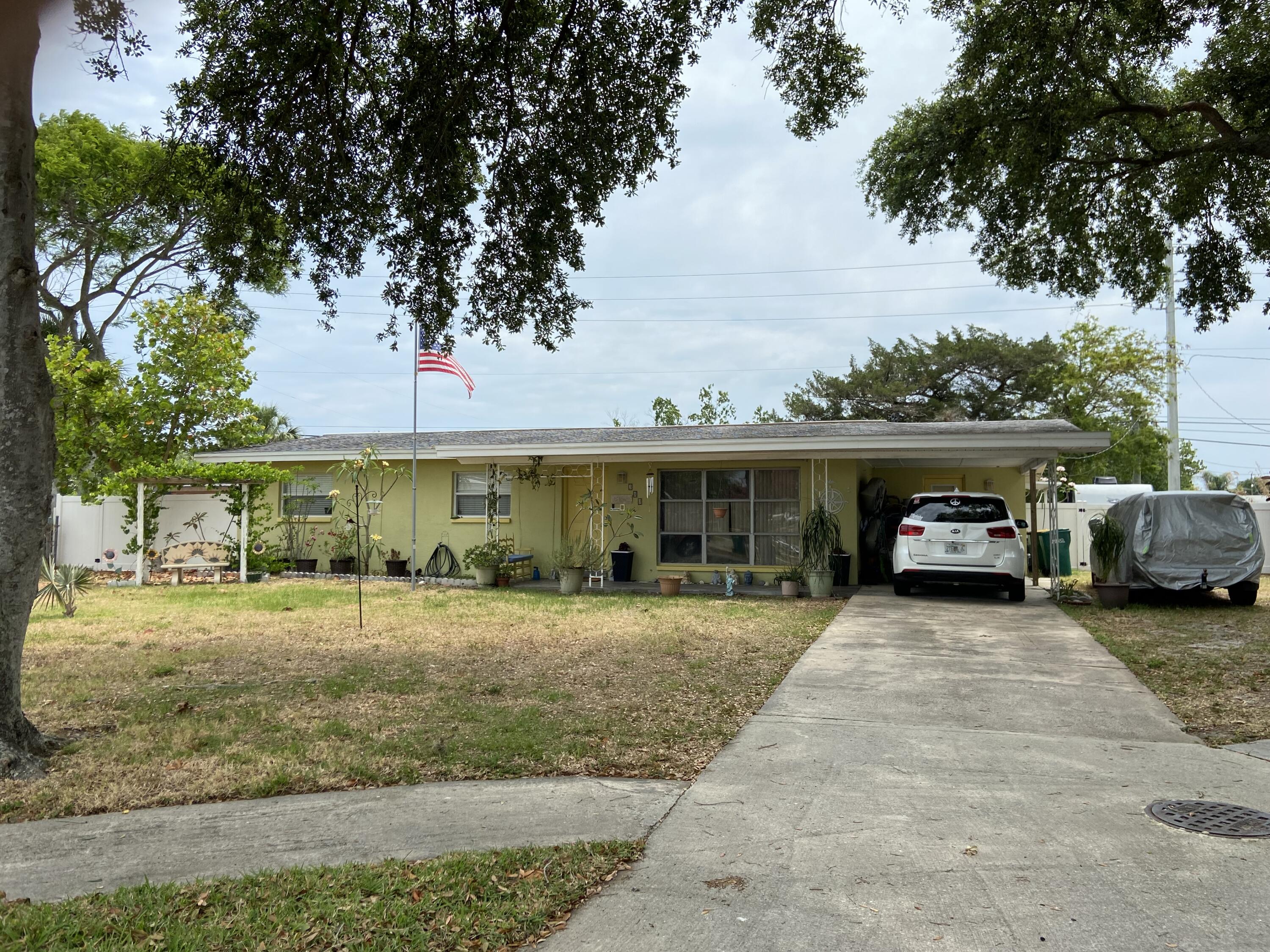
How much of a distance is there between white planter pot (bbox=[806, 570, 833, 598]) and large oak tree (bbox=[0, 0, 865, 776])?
664 centimetres

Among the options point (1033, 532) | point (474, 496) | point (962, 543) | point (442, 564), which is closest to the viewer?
point (962, 543)

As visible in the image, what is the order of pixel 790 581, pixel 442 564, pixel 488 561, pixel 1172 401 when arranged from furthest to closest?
pixel 1172 401 < pixel 442 564 < pixel 488 561 < pixel 790 581

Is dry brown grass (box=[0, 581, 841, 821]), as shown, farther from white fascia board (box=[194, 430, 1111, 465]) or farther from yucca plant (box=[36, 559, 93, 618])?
white fascia board (box=[194, 430, 1111, 465])

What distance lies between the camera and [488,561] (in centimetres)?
1558

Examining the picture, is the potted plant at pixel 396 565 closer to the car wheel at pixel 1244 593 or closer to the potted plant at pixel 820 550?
the potted plant at pixel 820 550

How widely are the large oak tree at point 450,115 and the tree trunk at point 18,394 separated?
1.67 meters

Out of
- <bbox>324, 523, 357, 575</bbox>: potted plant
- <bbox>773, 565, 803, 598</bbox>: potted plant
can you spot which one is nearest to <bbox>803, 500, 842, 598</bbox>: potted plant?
<bbox>773, 565, 803, 598</bbox>: potted plant

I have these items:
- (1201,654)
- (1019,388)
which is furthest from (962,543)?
(1019,388)

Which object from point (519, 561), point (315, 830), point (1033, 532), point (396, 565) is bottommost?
point (315, 830)

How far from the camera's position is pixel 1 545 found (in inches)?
193

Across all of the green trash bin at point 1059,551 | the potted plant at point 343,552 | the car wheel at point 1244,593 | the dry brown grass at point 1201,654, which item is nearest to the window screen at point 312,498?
the potted plant at point 343,552

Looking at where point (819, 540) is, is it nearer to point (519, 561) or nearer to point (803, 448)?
point (803, 448)

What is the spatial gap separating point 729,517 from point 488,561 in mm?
4651

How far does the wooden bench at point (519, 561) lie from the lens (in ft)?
53.7
